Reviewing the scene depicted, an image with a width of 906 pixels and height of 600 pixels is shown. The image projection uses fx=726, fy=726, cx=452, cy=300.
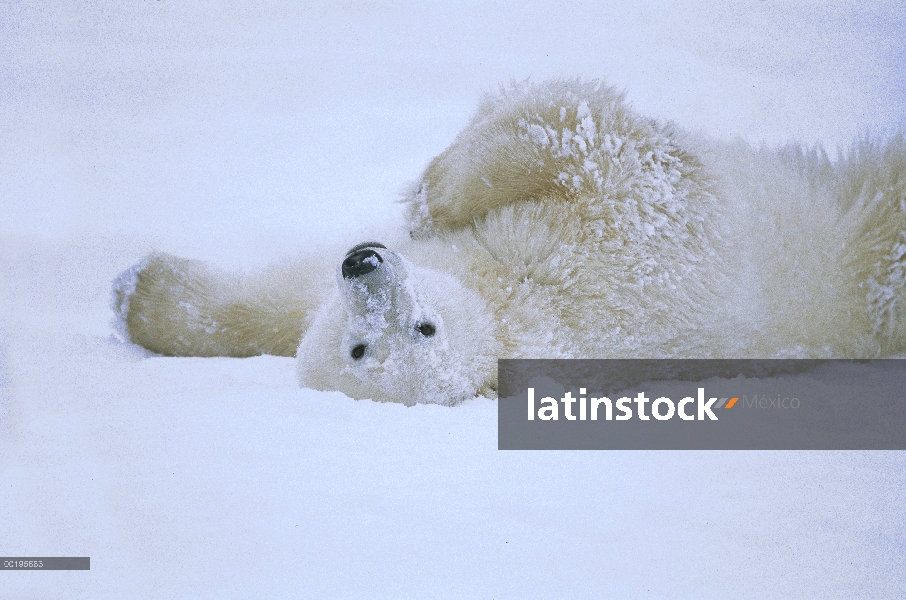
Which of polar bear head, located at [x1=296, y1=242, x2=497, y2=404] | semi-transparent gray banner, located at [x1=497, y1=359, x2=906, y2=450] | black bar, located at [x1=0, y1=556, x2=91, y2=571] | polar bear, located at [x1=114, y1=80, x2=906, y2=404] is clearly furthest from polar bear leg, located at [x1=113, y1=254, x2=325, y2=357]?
black bar, located at [x1=0, y1=556, x2=91, y2=571]

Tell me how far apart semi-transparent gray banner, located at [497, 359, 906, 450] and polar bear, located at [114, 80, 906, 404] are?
66 mm

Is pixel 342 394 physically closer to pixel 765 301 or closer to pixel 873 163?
pixel 765 301

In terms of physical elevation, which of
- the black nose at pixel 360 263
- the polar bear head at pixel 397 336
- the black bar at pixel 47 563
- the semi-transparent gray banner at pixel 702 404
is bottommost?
the black bar at pixel 47 563

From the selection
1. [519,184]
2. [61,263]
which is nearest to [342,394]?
[519,184]

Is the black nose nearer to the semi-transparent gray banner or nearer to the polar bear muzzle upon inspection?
the polar bear muzzle

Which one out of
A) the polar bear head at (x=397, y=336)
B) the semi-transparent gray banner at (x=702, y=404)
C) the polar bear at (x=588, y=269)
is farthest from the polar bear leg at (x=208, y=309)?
the semi-transparent gray banner at (x=702, y=404)

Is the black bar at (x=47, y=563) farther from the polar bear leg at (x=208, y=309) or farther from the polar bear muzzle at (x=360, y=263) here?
the polar bear leg at (x=208, y=309)

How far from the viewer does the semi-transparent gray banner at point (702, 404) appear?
245 centimetres

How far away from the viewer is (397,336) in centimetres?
250

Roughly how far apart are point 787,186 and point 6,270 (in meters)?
3.46

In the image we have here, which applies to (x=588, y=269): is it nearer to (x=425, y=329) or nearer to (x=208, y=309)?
(x=425, y=329)

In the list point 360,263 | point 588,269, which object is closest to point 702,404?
point 588,269

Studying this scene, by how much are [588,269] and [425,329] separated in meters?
0.72

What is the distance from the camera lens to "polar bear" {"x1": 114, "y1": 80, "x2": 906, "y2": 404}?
2.73m
